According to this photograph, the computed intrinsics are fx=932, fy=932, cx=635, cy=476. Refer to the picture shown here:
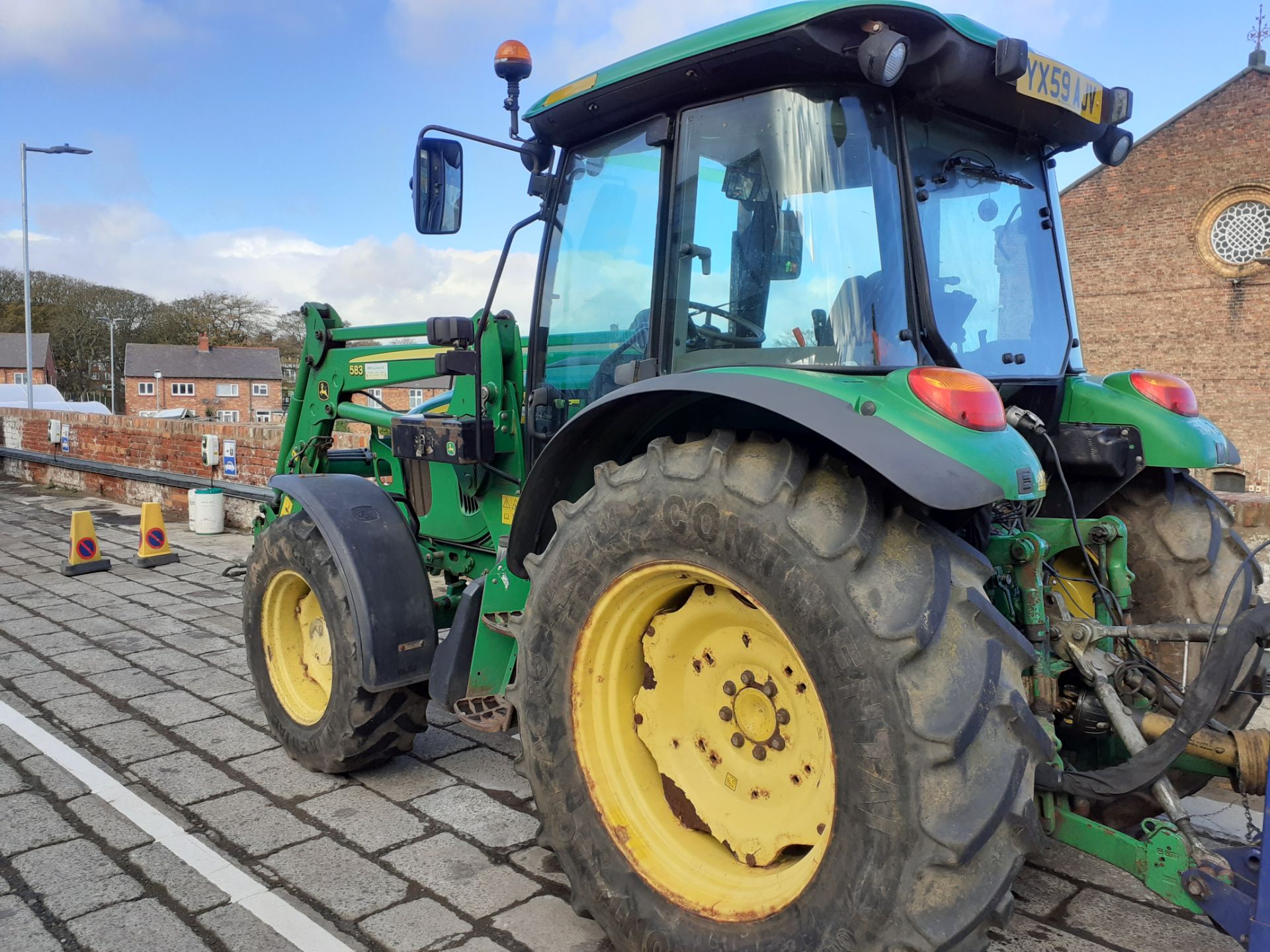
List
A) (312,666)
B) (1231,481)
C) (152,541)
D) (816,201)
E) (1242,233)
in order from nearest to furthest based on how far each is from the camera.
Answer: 1. (816,201)
2. (312,666)
3. (152,541)
4. (1231,481)
5. (1242,233)

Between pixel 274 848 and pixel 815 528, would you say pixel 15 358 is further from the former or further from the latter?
pixel 815 528

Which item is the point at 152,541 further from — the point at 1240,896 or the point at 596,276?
the point at 1240,896

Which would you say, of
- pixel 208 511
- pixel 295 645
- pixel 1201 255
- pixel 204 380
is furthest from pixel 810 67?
pixel 204 380

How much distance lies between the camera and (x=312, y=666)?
150 inches

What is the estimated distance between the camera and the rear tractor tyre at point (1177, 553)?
2.91m

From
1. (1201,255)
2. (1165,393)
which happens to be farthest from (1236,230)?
(1165,393)

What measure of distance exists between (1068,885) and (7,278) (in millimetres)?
65327

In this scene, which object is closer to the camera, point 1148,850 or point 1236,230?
point 1148,850

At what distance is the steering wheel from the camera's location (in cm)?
247

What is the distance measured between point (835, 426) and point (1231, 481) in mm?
19133

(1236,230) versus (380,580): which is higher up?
(1236,230)

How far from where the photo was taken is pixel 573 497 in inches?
111

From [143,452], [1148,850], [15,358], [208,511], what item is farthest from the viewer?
[15,358]

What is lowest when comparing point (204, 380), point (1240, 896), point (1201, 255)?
point (1240, 896)
